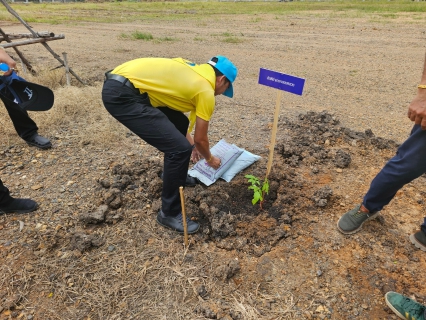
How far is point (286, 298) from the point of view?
2018mm

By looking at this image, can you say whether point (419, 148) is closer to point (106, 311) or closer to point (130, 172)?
point (106, 311)

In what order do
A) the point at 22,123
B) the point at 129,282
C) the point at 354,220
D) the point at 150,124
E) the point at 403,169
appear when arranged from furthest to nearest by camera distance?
the point at 22,123 → the point at 354,220 → the point at 150,124 → the point at 129,282 → the point at 403,169

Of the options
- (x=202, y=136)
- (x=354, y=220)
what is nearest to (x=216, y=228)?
(x=202, y=136)

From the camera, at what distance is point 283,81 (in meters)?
2.44

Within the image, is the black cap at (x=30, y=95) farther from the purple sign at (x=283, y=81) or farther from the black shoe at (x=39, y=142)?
the purple sign at (x=283, y=81)

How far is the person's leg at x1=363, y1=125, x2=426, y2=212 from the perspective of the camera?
1930mm

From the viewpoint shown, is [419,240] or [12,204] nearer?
[419,240]

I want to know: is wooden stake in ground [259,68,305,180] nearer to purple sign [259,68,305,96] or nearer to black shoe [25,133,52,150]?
purple sign [259,68,305,96]

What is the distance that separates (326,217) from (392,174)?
697 mm

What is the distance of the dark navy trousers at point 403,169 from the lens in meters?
1.93

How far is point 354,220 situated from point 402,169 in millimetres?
567

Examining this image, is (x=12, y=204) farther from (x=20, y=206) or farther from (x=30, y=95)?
(x=30, y=95)

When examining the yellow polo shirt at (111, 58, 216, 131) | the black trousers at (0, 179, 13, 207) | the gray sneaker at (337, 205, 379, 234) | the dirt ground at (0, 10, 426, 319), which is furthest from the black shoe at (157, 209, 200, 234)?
the black trousers at (0, 179, 13, 207)

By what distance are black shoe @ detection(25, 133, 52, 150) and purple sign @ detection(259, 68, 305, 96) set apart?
2.61 m
